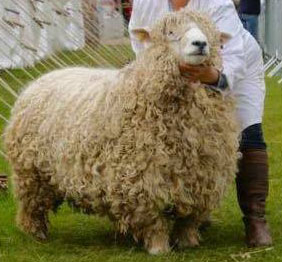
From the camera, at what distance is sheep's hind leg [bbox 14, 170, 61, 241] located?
4820 millimetres

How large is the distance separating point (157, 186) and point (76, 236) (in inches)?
35.9

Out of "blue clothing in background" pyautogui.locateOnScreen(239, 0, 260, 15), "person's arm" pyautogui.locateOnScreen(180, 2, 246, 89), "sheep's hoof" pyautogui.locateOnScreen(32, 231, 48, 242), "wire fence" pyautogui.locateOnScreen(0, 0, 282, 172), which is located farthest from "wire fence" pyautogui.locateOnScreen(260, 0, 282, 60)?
"person's arm" pyautogui.locateOnScreen(180, 2, 246, 89)

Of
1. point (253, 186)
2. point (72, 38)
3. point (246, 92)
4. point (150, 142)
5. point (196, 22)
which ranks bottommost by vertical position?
point (253, 186)

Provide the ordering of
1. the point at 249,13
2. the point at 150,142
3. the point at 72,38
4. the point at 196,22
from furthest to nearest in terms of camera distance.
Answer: the point at 72,38 < the point at 249,13 < the point at 150,142 < the point at 196,22

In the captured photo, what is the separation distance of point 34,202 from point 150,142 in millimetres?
958

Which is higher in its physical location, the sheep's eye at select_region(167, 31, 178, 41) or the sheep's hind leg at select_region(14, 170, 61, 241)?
the sheep's eye at select_region(167, 31, 178, 41)

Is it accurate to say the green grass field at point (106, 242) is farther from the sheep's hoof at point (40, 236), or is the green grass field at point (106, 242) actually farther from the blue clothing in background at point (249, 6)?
the blue clothing in background at point (249, 6)

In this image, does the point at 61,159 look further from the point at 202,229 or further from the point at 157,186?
the point at 202,229

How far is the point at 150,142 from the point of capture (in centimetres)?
420

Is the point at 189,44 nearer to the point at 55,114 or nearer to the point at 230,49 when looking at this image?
the point at 230,49

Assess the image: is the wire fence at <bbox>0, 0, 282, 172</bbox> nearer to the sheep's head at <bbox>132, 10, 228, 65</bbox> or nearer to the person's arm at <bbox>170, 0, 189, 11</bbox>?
the person's arm at <bbox>170, 0, 189, 11</bbox>

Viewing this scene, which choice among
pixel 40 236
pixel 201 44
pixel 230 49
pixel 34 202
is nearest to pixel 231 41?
pixel 230 49

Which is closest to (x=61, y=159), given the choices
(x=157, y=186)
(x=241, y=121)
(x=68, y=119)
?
(x=68, y=119)

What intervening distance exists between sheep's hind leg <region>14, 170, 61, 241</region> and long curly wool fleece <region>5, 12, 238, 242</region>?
1.07 feet
